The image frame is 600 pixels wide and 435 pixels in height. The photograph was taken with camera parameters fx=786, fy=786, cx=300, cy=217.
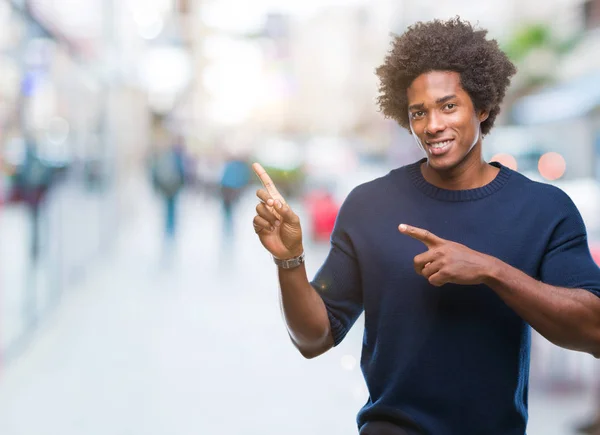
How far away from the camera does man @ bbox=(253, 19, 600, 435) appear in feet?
5.65

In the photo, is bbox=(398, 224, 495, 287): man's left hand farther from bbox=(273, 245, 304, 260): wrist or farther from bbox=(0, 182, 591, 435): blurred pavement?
bbox=(0, 182, 591, 435): blurred pavement

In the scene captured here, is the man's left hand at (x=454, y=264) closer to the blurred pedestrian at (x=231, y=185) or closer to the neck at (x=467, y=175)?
the neck at (x=467, y=175)

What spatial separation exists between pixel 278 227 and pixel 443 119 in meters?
0.45

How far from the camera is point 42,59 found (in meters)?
7.42

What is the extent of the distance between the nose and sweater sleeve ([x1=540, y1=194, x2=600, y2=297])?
0.31 m

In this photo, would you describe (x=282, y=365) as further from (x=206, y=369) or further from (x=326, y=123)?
(x=326, y=123)

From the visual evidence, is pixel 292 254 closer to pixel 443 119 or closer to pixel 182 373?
pixel 443 119

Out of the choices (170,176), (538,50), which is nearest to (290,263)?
(170,176)

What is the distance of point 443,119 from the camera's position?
1.79 metres

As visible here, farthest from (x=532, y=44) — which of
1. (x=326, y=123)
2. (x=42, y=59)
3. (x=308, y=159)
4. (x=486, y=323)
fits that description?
(x=326, y=123)

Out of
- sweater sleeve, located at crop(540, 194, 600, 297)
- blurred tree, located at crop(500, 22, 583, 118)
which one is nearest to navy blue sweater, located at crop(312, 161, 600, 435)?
sweater sleeve, located at crop(540, 194, 600, 297)

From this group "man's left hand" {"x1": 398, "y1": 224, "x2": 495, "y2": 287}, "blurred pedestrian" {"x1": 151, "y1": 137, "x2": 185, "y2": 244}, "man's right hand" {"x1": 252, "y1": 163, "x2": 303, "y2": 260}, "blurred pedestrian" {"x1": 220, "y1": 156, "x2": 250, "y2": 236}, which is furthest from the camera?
"blurred pedestrian" {"x1": 220, "y1": 156, "x2": 250, "y2": 236}

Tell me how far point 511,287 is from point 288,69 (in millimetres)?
47586

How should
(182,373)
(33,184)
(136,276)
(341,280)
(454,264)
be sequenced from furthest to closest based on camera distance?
1. (136,276)
2. (33,184)
3. (182,373)
4. (341,280)
5. (454,264)
